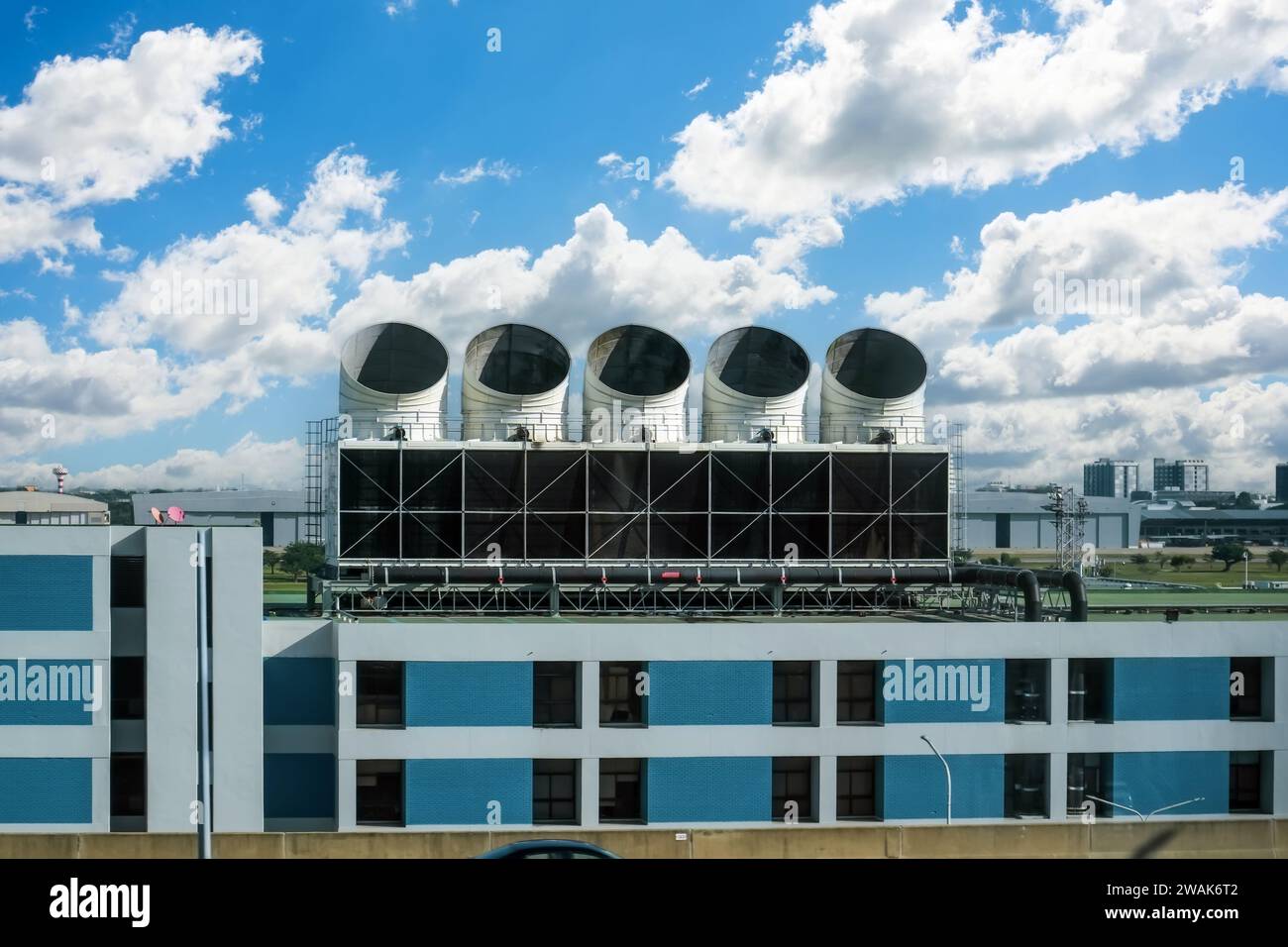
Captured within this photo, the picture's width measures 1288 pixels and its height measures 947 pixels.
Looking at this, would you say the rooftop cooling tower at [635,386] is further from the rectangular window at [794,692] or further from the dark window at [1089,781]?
the dark window at [1089,781]

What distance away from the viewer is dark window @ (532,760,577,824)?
1001 inches

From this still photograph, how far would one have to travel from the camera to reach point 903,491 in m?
32.5

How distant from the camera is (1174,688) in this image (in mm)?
27156

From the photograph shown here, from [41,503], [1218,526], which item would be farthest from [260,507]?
[1218,526]

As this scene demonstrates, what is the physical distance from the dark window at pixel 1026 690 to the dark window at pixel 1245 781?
19.9 ft

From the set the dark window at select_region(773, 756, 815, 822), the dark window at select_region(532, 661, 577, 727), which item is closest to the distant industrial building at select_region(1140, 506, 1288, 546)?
the dark window at select_region(773, 756, 815, 822)

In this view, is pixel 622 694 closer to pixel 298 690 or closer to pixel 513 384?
pixel 298 690

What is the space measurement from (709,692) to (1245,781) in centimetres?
1608

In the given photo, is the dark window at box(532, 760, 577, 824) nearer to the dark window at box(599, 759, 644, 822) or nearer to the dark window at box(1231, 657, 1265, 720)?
the dark window at box(599, 759, 644, 822)

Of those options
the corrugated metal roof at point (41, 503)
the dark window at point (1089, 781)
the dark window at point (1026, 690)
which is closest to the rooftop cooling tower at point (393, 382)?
the corrugated metal roof at point (41, 503)

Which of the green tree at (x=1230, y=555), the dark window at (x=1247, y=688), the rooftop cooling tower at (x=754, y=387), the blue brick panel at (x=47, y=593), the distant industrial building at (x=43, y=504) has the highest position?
the rooftop cooling tower at (x=754, y=387)

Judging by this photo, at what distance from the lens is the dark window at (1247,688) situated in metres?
27.5
